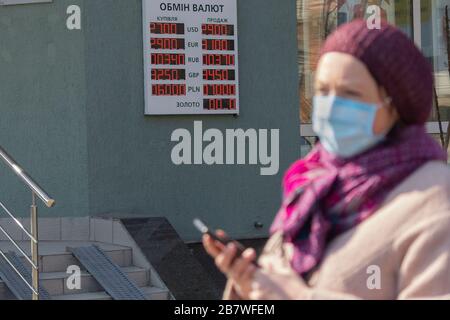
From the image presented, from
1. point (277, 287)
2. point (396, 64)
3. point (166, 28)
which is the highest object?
point (166, 28)

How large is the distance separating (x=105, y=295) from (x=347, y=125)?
618 centimetres

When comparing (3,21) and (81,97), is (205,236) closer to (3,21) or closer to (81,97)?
(81,97)

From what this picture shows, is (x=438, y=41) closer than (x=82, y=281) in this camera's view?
No

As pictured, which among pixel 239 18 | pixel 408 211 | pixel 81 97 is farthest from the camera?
pixel 239 18

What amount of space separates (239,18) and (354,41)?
7903 mm

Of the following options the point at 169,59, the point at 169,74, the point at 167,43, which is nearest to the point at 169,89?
the point at 169,74

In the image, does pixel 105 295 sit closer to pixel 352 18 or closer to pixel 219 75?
pixel 219 75

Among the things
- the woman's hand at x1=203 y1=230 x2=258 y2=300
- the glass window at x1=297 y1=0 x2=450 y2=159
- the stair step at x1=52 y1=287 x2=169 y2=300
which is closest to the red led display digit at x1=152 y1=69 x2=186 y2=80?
the glass window at x1=297 y1=0 x2=450 y2=159

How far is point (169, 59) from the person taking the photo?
9836 mm

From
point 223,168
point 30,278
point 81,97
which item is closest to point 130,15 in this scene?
point 81,97

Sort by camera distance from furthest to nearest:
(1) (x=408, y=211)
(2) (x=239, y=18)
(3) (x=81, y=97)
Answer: (2) (x=239, y=18) < (3) (x=81, y=97) < (1) (x=408, y=211)

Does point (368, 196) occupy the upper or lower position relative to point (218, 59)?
lower

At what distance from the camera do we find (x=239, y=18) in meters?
10.3

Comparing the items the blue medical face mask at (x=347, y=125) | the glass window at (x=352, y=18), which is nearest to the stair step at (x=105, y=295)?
the glass window at (x=352, y=18)
